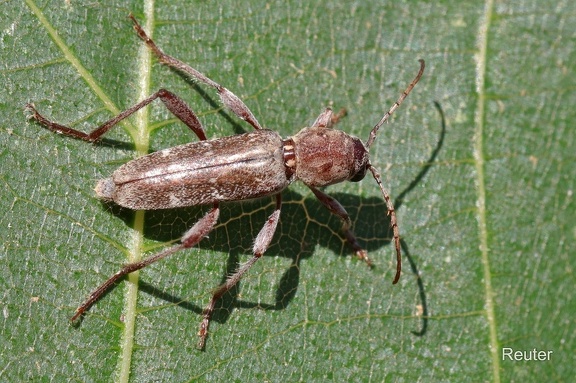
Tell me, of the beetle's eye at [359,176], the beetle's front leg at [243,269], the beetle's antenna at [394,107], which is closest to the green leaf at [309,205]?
the beetle's front leg at [243,269]

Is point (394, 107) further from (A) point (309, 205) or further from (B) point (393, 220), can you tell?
(A) point (309, 205)

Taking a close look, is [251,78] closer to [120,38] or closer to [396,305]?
[120,38]

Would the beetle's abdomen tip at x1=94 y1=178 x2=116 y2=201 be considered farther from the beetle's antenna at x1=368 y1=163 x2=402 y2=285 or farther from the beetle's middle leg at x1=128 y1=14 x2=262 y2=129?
the beetle's antenna at x1=368 y1=163 x2=402 y2=285

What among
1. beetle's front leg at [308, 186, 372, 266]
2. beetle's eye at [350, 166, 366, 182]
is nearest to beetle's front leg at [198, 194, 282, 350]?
beetle's front leg at [308, 186, 372, 266]

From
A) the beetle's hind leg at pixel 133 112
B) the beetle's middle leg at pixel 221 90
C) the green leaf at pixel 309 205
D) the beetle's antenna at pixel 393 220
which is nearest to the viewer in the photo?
the green leaf at pixel 309 205

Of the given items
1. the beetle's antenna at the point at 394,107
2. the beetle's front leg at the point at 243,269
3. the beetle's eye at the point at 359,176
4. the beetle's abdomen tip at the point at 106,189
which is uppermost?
the beetle's antenna at the point at 394,107

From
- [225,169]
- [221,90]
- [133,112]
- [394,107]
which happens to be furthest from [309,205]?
[133,112]

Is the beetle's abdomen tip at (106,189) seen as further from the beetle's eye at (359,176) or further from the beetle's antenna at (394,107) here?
the beetle's antenna at (394,107)
